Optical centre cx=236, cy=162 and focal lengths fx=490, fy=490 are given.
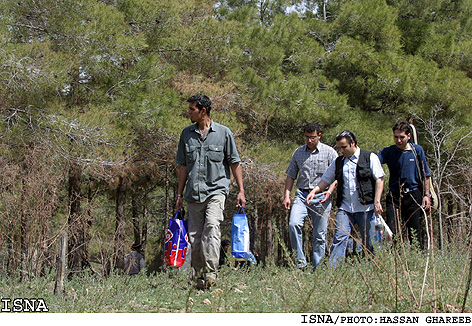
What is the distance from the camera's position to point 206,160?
4.80 meters

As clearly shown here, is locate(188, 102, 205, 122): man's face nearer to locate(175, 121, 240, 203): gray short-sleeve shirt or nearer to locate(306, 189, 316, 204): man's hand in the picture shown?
locate(175, 121, 240, 203): gray short-sleeve shirt

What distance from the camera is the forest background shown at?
29.2ft

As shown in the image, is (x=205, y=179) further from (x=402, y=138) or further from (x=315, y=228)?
(x=402, y=138)

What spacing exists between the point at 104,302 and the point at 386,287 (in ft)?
6.90

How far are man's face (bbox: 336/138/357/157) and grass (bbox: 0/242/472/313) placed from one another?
55.8 inches

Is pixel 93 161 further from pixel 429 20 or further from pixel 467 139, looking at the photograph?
pixel 429 20

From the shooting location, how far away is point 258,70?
47.1ft

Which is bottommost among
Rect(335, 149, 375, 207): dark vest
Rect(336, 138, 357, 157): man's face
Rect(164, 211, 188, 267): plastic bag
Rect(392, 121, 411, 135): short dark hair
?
Rect(164, 211, 188, 267): plastic bag

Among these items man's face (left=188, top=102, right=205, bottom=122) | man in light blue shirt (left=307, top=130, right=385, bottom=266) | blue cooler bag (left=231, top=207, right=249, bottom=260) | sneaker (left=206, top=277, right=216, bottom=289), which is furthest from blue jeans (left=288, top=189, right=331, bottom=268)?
man's face (left=188, top=102, right=205, bottom=122)

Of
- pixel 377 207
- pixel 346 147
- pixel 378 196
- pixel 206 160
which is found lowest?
pixel 377 207

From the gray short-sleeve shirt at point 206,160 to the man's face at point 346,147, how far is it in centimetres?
118

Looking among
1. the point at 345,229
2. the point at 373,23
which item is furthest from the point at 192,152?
the point at 373,23

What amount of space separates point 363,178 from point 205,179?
1.73m

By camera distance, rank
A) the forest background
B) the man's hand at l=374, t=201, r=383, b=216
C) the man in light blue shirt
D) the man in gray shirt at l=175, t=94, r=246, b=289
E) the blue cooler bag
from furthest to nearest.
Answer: the forest background → the man in light blue shirt → the man's hand at l=374, t=201, r=383, b=216 → the blue cooler bag → the man in gray shirt at l=175, t=94, r=246, b=289
